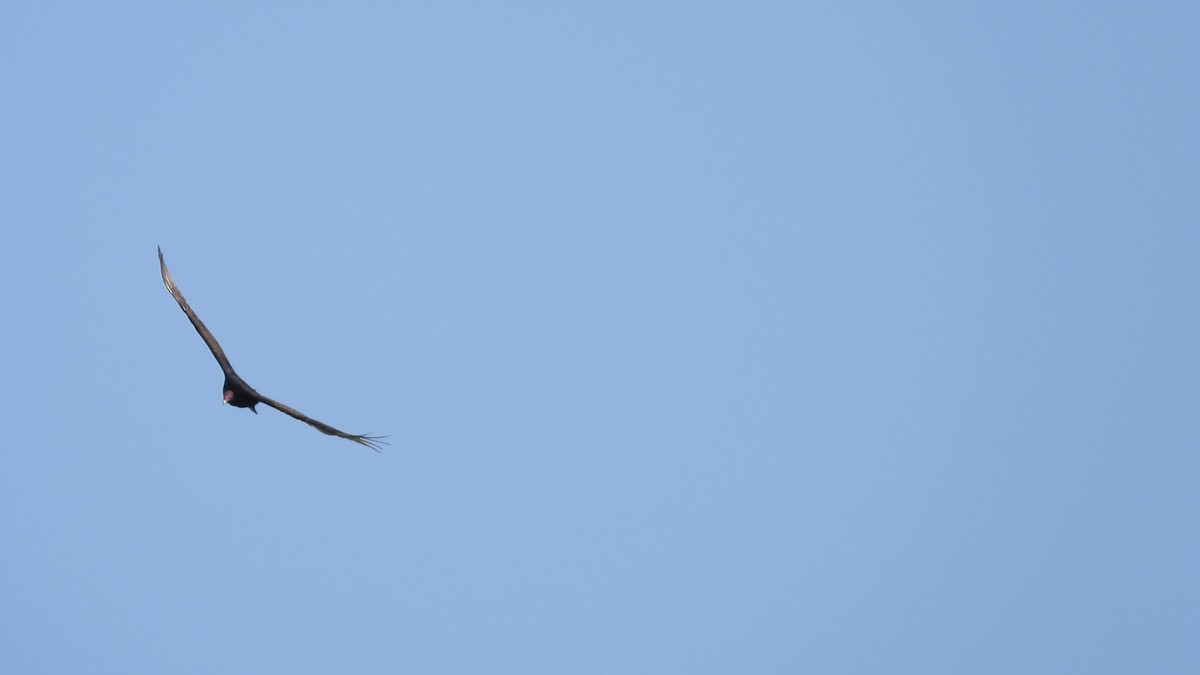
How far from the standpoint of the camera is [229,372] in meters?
49.2

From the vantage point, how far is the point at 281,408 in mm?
47344

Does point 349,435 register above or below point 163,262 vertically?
below

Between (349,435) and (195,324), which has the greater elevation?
(195,324)

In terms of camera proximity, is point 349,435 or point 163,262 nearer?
point 349,435

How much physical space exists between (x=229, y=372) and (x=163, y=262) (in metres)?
3.36

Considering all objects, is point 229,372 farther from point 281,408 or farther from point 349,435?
point 349,435

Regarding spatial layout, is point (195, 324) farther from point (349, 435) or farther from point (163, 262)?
point (349, 435)

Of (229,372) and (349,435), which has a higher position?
(229,372)

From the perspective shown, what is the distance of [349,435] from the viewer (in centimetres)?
4481

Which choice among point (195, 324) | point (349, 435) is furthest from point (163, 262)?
point (349, 435)

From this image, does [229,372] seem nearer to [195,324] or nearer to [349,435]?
[195,324]

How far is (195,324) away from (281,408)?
12.6 feet

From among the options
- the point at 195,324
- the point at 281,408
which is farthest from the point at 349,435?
the point at 195,324

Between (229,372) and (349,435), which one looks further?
(229,372)
